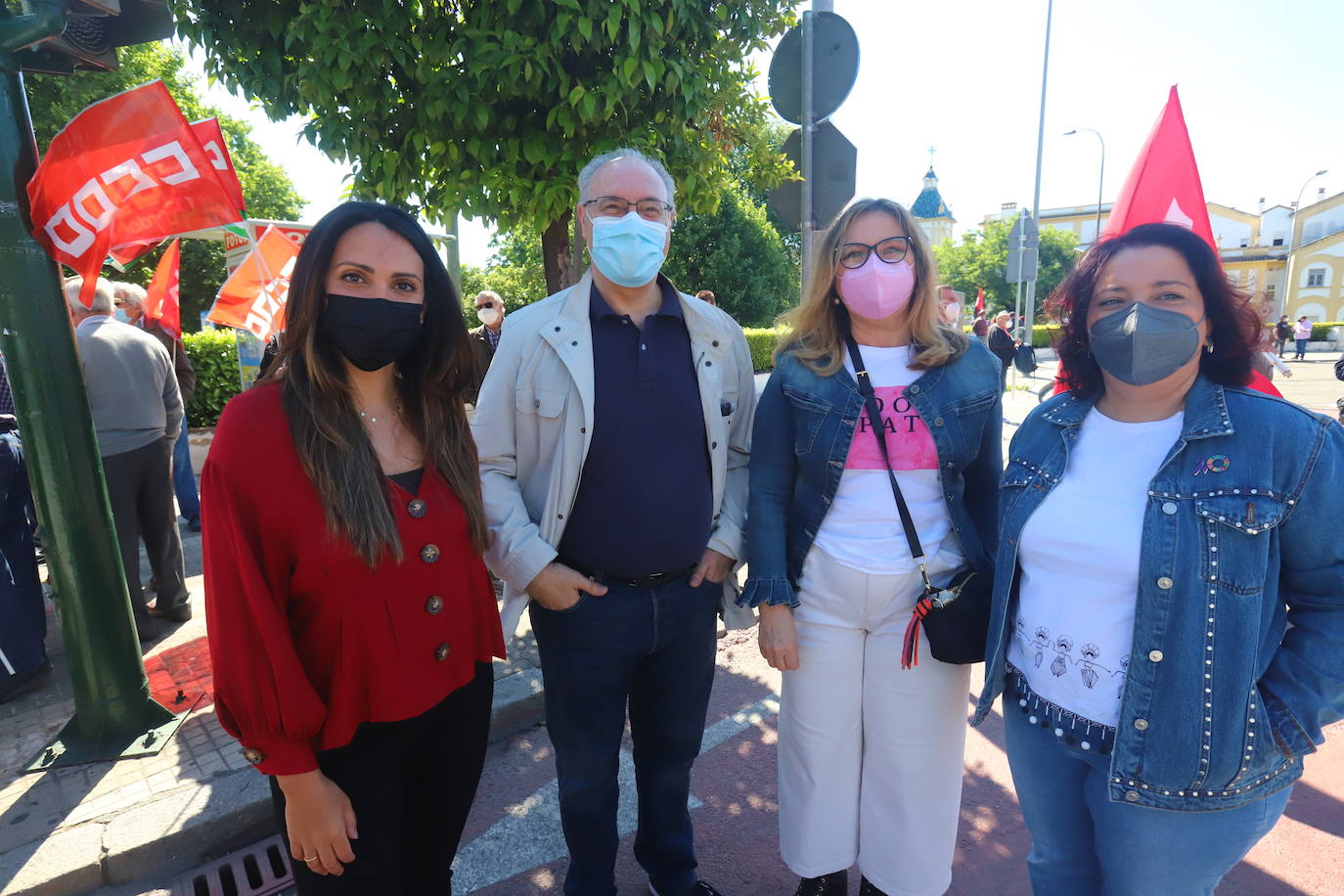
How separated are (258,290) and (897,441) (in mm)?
5122

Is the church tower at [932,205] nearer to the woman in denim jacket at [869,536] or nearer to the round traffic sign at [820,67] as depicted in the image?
the round traffic sign at [820,67]

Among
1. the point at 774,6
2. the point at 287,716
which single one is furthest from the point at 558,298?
the point at 774,6

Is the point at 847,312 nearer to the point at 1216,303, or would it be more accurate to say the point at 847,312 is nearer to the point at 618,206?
the point at 618,206

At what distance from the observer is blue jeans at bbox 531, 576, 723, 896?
7.00 ft

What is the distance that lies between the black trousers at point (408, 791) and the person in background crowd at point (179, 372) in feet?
17.5

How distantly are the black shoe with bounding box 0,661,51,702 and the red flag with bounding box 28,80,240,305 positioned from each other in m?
2.15

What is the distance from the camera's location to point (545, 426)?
2148 millimetres

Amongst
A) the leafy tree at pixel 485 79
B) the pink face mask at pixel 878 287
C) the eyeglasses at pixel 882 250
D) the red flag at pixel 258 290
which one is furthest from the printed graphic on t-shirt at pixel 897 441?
the red flag at pixel 258 290

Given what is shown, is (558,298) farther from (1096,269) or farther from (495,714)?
(495,714)

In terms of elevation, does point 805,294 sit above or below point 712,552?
above

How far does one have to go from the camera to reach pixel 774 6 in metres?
3.82

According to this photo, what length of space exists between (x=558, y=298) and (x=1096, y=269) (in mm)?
1480

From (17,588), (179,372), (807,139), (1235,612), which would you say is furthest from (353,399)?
(179,372)

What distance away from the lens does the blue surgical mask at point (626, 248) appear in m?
2.14
